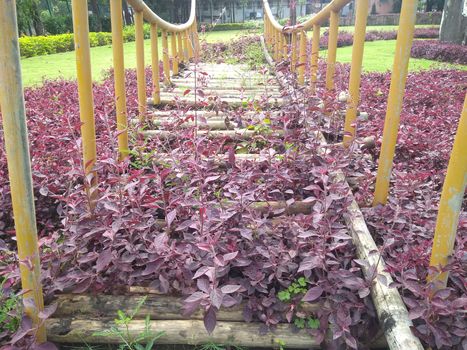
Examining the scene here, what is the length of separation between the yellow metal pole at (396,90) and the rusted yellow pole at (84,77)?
1.42 meters

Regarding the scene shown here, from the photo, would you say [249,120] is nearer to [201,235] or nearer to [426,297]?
[201,235]

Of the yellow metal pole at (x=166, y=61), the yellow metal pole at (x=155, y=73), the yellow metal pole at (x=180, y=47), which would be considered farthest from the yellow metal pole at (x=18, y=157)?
the yellow metal pole at (x=180, y=47)

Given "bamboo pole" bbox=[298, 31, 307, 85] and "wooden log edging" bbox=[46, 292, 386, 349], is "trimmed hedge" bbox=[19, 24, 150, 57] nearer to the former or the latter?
"bamboo pole" bbox=[298, 31, 307, 85]

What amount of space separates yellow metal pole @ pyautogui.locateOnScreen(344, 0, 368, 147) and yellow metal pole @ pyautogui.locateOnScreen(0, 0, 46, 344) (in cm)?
175

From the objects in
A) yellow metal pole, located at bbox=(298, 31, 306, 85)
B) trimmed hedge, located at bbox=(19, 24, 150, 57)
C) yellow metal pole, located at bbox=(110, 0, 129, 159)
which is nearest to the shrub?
yellow metal pole, located at bbox=(298, 31, 306, 85)

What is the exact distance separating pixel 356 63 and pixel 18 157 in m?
1.87

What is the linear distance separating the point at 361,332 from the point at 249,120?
2083mm

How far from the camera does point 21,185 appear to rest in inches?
54.9

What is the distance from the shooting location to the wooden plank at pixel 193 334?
5.35ft

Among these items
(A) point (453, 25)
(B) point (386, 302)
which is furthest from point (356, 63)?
(A) point (453, 25)

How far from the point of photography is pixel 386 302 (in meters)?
1.54

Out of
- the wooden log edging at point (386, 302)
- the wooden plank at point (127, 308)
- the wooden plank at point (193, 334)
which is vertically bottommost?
the wooden plank at point (193, 334)

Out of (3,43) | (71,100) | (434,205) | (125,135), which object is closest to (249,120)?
(125,135)

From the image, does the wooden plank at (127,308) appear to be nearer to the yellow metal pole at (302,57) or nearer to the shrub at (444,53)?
the yellow metal pole at (302,57)
